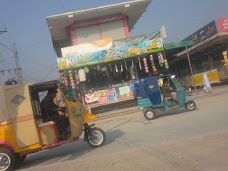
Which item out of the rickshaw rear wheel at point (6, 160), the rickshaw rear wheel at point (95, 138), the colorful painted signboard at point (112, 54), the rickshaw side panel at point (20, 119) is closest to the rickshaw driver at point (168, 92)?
the rickshaw rear wheel at point (95, 138)

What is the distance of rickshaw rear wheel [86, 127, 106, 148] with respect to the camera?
977 cm

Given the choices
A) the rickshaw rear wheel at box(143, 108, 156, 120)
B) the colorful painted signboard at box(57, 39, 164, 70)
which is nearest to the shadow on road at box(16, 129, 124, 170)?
the rickshaw rear wheel at box(143, 108, 156, 120)

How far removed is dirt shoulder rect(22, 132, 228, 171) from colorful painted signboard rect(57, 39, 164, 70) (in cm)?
1388

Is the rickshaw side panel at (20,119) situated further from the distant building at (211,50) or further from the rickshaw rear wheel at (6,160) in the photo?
the distant building at (211,50)

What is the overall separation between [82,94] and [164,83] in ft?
30.1

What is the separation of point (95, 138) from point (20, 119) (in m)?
2.43

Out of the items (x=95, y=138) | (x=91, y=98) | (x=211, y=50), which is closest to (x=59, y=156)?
(x=95, y=138)

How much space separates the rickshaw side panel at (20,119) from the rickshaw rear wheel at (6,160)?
291mm

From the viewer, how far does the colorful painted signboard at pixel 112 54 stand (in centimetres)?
2159

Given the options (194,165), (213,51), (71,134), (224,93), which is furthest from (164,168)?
(213,51)

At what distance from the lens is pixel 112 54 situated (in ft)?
71.4

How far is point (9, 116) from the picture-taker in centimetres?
856

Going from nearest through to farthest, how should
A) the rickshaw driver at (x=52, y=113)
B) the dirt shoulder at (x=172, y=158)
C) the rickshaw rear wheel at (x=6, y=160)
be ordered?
the dirt shoulder at (x=172, y=158)
the rickshaw rear wheel at (x=6, y=160)
the rickshaw driver at (x=52, y=113)

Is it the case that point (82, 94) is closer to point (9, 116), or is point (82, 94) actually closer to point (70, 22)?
point (70, 22)
